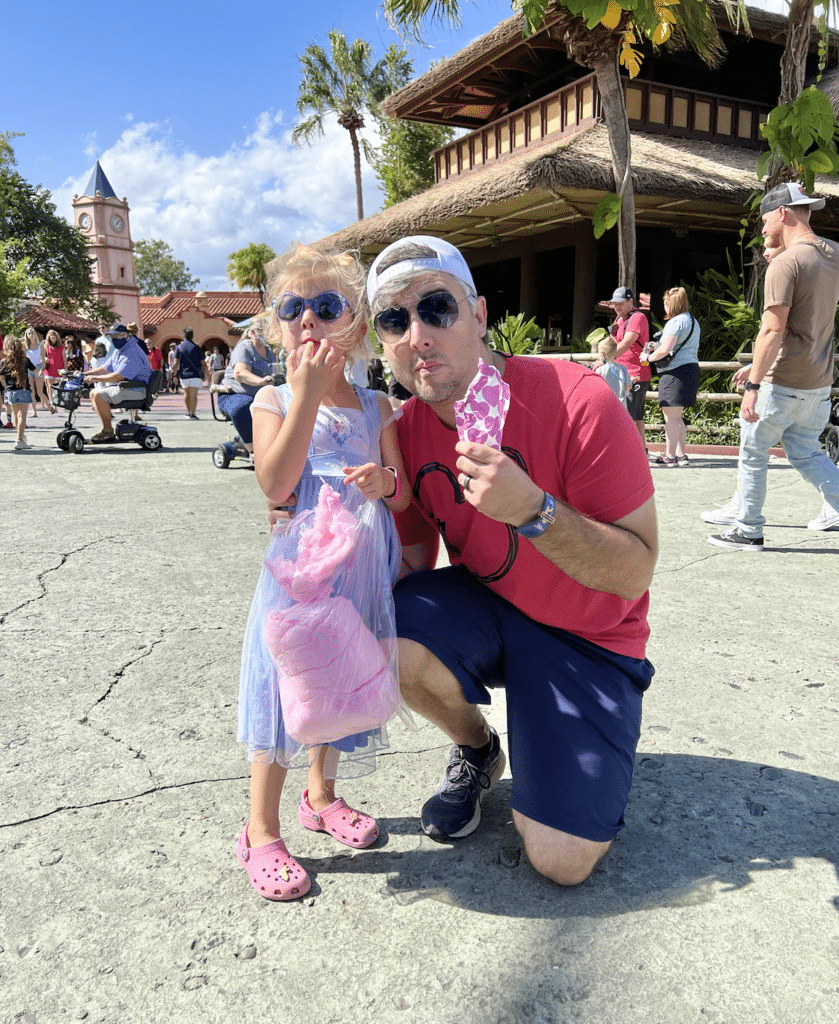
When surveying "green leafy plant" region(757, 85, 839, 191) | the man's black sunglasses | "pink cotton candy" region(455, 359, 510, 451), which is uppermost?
"green leafy plant" region(757, 85, 839, 191)

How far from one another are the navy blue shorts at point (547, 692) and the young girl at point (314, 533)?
18cm

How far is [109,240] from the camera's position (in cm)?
5781

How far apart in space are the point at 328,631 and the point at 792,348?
3.82m

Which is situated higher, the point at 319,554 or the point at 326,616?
the point at 319,554

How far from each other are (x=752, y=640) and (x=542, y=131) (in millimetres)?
13192

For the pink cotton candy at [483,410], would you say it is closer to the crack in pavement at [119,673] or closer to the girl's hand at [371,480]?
the girl's hand at [371,480]

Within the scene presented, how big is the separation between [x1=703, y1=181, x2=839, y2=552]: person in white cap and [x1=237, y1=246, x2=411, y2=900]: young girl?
3.31 m

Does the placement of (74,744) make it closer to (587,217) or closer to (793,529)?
(793,529)

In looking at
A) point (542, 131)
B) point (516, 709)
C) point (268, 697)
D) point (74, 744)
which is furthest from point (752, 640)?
point (542, 131)

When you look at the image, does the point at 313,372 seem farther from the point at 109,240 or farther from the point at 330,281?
the point at 109,240

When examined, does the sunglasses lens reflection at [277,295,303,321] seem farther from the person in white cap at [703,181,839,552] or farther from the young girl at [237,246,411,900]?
the person in white cap at [703,181,839,552]

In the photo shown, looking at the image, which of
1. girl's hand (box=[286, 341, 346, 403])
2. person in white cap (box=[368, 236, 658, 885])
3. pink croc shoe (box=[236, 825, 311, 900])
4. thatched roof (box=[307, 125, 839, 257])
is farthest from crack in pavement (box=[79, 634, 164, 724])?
thatched roof (box=[307, 125, 839, 257])

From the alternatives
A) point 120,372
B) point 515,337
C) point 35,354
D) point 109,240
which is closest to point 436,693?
point 120,372

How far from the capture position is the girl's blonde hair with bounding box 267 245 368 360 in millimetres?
2020
